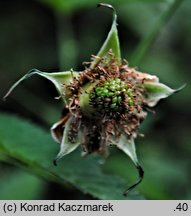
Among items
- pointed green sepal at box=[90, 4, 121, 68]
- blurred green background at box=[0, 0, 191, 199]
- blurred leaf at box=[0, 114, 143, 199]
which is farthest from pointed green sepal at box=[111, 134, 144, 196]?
blurred green background at box=[0, 0, 191, 199]

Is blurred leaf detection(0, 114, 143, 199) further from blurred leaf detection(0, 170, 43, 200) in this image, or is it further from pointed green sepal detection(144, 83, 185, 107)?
blurred leaf detection(0, 170, 43, 200)

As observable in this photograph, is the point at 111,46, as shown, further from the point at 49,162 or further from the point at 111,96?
the point at 49,162

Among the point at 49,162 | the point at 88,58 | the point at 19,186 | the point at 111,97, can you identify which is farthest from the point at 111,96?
the point at 88,58

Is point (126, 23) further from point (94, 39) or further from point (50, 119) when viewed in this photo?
point (50, 119)

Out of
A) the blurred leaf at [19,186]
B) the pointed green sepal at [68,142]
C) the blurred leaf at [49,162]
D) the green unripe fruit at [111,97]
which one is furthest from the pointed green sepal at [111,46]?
the blurred leaf at [19,186]

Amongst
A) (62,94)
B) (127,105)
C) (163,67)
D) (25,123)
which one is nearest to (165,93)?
(127,105)
